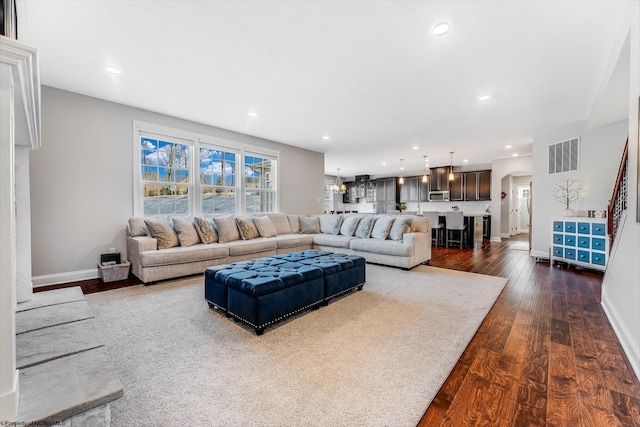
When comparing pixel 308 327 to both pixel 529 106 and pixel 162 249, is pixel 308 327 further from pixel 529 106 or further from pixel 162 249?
pixel 529 106

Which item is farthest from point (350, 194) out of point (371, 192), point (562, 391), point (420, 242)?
point (562, 391)

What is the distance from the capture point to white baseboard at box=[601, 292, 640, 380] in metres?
1.77

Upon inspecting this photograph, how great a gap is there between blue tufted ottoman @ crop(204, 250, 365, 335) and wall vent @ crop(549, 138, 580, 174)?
16.1ft

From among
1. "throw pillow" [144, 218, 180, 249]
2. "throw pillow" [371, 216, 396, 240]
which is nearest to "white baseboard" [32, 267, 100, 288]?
"throw pillow" [144, 218, 180, 249]

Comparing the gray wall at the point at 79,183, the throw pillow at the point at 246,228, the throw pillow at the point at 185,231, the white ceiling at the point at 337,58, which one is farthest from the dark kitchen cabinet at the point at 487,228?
the gray wall at the point at 79,183

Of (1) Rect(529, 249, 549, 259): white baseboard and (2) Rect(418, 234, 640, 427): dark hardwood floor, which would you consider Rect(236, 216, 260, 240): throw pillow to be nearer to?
(2) Rect(418, 234, 640, 427): dark hardwood floor

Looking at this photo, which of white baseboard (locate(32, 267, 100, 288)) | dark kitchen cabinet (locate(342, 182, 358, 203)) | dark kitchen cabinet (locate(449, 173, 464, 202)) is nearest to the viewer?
white baseboard (locate(32, 267, 100, 288))

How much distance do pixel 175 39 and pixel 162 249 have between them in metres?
2.70

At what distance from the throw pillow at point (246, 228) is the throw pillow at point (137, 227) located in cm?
146

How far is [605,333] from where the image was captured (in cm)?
225

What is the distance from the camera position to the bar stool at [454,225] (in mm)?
6879

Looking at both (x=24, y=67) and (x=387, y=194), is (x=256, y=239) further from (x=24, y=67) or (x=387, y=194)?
(x=387, y=194)

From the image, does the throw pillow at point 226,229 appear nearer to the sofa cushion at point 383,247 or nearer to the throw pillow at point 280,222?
the throw pillow at point 280,222

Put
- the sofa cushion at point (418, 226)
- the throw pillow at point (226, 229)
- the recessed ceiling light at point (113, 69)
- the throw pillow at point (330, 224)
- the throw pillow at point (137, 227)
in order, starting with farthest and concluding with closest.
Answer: the throw pillow at point (330, 224) → the sofa cushion at point (418, 226) → the throw pillow at point (226, 229) → the throw pillow at point (137, 227) → the recessed ceiling light at point (113, 69)
